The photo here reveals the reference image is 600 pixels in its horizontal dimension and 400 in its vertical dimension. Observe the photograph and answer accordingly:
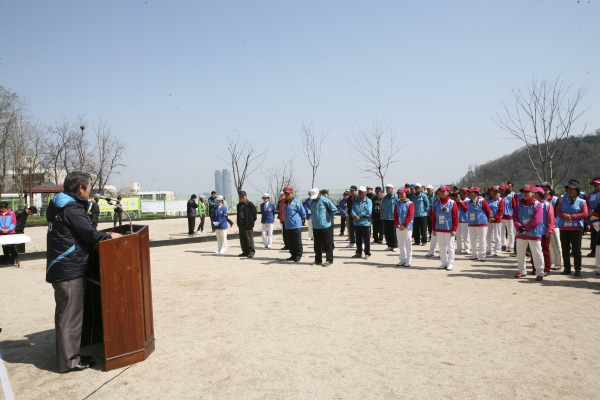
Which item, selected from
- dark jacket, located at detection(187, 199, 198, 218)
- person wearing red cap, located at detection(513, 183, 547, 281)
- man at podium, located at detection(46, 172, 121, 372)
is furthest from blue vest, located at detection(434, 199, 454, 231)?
dark jacket, located at detection(187, 199, 198, 218)

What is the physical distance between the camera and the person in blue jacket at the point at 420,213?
14281 millimetres

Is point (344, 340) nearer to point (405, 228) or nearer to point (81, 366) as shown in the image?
point (81, 366)

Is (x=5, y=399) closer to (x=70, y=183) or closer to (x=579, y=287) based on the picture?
(x=70, y=183)

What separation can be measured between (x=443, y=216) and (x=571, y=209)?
2.52m

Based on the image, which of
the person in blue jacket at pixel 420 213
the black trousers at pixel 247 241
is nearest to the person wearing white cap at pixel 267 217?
the black trousers at pixel 247 241

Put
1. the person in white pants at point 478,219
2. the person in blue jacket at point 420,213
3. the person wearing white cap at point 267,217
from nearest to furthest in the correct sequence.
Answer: the person in white pants at point 478,219, the person in blue jacket at point 420,213, the person wearing white cap at point 267,217

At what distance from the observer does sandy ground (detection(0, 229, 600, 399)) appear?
3848 mm

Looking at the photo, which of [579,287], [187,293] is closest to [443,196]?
[579,287]

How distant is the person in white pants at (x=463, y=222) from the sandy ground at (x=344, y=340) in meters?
2.84

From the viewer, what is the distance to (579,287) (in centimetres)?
769

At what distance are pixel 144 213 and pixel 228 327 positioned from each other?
37.1 m

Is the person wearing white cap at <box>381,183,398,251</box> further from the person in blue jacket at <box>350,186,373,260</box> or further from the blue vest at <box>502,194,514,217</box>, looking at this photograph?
the blue vest at <box>502,194,514,217</box>

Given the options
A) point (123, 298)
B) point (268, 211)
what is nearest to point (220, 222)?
point (268, 211)

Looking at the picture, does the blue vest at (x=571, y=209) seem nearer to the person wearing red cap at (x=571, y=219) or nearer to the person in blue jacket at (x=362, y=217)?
the person wearing red cap at (x=571, y=219)
